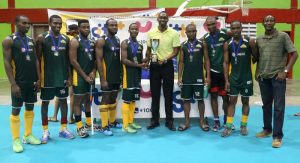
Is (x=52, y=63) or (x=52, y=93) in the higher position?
(x=52, y=63)

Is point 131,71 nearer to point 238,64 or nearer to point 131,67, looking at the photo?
point 131,67

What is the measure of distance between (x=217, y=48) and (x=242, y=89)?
31.0 inches

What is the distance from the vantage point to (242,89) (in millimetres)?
5016

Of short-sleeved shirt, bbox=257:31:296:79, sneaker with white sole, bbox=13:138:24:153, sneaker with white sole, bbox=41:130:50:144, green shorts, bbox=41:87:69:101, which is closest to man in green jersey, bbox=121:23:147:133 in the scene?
green shorts, bbox=41:87:69:101

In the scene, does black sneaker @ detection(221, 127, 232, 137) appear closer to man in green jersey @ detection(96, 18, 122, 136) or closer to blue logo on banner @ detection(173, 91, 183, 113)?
blue logo on banner @ detection(173, 91, 183, 113)

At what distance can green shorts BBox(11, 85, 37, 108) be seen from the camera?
14.4 ft

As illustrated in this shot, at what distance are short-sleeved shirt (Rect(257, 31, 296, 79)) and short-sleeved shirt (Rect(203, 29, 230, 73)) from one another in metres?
0.76

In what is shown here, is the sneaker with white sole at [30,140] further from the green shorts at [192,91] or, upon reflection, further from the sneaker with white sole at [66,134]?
the green shorts at [192,91]

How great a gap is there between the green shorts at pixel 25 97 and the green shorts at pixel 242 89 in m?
2.87

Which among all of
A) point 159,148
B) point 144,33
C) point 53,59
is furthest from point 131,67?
point 144,33

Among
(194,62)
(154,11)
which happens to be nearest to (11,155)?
(194,62)

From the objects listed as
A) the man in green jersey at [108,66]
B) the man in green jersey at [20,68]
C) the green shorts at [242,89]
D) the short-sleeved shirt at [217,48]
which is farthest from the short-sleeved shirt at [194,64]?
the man in green jersey at [20,68]

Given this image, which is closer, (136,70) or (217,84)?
(136,70)

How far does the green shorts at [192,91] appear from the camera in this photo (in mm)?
5410
